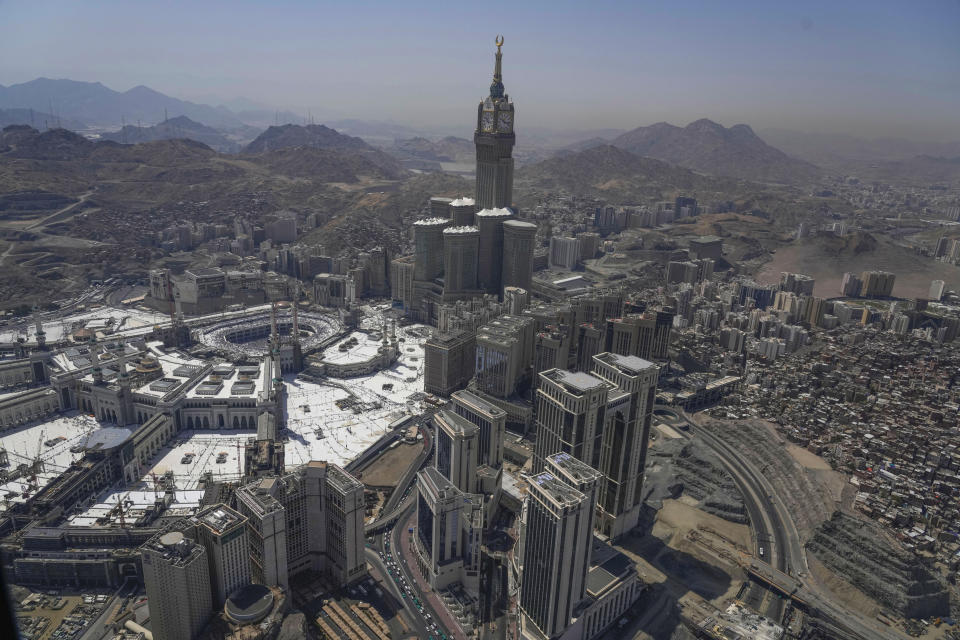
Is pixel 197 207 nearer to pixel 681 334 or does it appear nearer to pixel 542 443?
A: pixel 681 334

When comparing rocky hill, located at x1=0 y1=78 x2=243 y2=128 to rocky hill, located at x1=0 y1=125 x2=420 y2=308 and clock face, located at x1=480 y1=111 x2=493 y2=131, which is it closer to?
rocky hill, located at x1=0 y1=125 x2=420 y2=308

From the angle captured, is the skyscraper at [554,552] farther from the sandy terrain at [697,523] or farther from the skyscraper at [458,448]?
the sandy terrain at [697,523]

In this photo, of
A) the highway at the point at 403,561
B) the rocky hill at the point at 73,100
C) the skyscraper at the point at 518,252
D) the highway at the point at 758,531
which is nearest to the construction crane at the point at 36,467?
the highway at the point at 403,561

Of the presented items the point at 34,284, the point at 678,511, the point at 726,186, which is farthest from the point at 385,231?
the point at 726,186

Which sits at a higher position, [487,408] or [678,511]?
[487,408]

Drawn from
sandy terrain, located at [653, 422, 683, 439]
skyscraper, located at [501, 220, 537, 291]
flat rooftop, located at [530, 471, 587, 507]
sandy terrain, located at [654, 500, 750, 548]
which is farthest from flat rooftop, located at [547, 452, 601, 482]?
skyscraper, located at [501, 220, 537, 291]

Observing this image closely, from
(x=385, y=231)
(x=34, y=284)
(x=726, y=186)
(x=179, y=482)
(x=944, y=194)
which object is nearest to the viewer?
(x=179, y=482)

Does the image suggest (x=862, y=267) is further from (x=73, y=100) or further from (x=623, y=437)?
(x=73, y=100)
